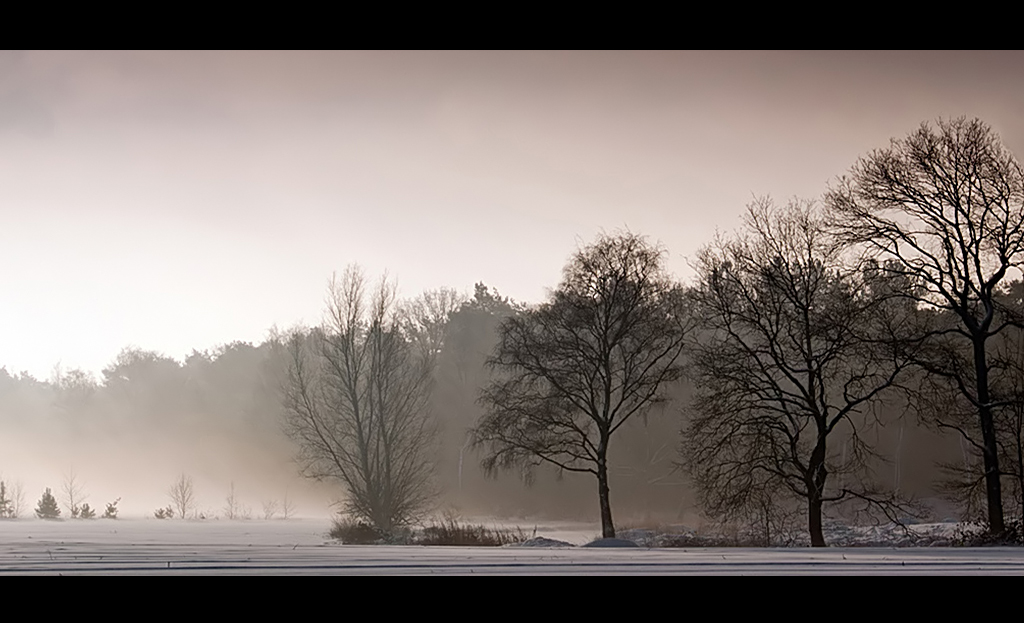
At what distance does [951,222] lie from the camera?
16828 millimetres

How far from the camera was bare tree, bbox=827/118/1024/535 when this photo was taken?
16.4 m

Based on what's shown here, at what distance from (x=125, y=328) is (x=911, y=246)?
163ft

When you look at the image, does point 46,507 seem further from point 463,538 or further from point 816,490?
point 816,490

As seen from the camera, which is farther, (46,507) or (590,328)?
(46,507)

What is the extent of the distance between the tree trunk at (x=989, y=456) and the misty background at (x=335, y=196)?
4334 mm

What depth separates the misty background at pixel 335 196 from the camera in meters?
20.0

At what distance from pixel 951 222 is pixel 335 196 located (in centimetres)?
2144

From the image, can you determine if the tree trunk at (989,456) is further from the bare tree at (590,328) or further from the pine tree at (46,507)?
the pine tree at (46,507)

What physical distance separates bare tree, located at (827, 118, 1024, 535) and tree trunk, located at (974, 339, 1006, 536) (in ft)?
0.06

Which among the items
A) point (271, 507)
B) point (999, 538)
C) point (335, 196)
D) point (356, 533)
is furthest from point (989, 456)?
point (271, 507)

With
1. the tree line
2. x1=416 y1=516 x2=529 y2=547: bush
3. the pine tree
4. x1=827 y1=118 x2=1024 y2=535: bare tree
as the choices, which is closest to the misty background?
x1=827 y1=118 x2=1024 y2=535: bare tree

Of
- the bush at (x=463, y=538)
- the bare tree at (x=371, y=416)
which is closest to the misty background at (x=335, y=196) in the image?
the bare tree at (x=371, y=416)

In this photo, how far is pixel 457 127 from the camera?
99.1ft
